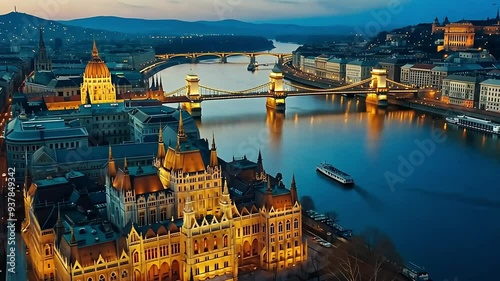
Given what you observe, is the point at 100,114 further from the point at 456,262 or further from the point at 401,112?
the point at 401,112

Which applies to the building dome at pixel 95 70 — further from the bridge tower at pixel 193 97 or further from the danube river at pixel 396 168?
the bridge tower at pixel 193 97

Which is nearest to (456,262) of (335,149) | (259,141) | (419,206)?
(419,206)

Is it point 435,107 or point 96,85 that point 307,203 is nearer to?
point 96,85

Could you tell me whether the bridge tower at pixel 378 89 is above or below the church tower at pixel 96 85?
below

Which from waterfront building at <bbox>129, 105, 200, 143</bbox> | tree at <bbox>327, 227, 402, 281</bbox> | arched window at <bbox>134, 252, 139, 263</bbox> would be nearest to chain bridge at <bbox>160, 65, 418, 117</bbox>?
waterfront building at <bbox>129, 105, 200, 143</bbox>

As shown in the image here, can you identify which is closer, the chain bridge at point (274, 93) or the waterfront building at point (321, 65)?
the chain bridge at point (274, 93)

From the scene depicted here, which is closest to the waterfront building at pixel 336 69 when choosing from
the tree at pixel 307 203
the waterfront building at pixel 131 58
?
the waterfront building at pixel 131 58
